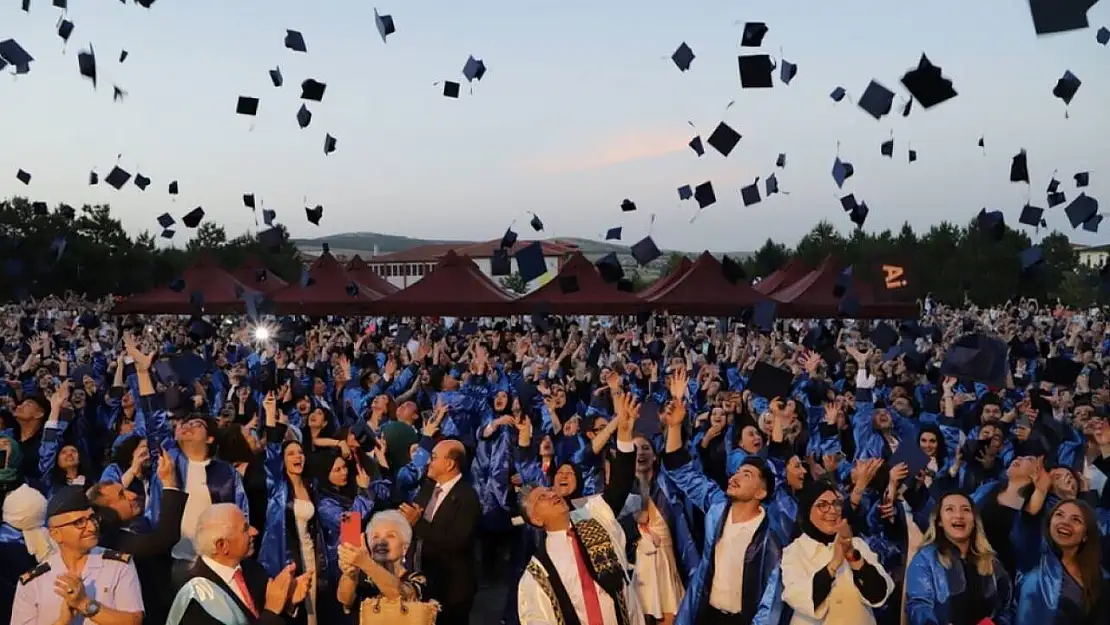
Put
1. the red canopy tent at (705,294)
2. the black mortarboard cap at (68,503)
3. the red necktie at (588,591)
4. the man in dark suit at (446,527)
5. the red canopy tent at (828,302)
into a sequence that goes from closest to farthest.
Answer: the black mortarboard cap at (68,503), the red necktie at (588,591), the man in dark suit at (446,527), the red canopy tent at (705,294), the red canopy tent at (828,302)

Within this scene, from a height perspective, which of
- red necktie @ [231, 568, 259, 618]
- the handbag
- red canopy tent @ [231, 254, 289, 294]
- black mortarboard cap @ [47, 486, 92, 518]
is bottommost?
the handbag

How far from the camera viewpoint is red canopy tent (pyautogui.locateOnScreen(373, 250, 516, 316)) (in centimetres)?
1722

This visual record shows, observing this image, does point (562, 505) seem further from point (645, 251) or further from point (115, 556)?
point (645, 251)

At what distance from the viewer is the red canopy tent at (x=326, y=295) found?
18.6 meters

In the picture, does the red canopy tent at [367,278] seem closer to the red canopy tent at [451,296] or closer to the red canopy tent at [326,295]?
the red canopy tent at [326,295]

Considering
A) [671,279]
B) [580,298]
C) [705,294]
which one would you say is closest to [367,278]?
[580,298]

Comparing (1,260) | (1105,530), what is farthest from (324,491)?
(1,260)

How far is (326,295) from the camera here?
19.0 metres

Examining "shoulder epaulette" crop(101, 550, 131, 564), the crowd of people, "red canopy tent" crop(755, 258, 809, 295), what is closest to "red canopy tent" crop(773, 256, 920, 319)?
"red canopy tent" crop(755, 258, 809, 295)

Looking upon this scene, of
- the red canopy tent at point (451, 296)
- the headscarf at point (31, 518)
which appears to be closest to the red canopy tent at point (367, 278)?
the red canopy tent at point (451, 296)

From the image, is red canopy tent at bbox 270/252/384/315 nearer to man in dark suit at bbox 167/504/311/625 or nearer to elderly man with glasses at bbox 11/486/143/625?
elderly man with glasses at bbox 11/486/143/625

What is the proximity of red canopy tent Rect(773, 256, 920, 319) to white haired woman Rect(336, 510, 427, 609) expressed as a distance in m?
14.1

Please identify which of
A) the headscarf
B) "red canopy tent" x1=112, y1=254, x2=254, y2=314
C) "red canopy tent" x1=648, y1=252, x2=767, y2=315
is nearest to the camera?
the headscarf

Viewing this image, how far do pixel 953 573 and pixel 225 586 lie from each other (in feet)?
8.68
